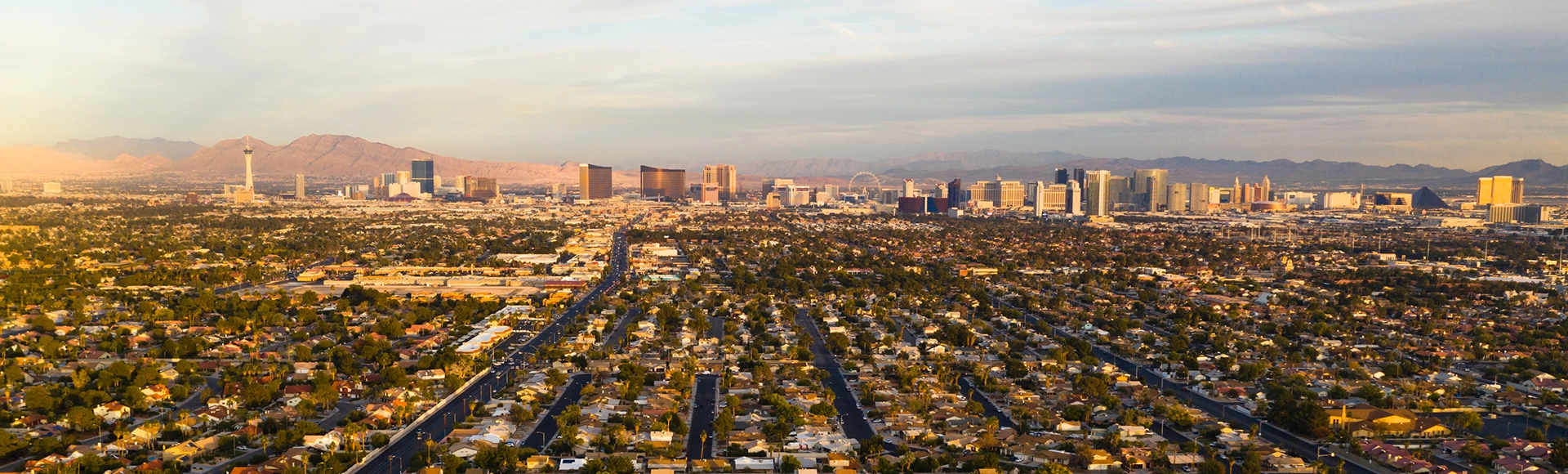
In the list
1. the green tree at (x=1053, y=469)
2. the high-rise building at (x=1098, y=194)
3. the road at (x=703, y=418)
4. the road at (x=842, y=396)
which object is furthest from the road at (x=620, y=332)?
the high-rise building at (x=1098, y=194)

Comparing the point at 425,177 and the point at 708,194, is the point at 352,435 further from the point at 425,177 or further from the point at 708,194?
the point at 425,177

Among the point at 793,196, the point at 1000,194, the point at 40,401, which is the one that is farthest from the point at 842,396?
the point at 793,196

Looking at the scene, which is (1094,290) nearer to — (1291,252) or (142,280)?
(1291,252)

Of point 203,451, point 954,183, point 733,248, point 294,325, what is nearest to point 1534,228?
point 954,183

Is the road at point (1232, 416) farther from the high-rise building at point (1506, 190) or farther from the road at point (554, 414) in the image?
the high-rise building at point (1506, 190)

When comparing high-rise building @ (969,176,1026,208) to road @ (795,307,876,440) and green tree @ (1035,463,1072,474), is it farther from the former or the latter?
green tree @ (1035,463,1072,474)
